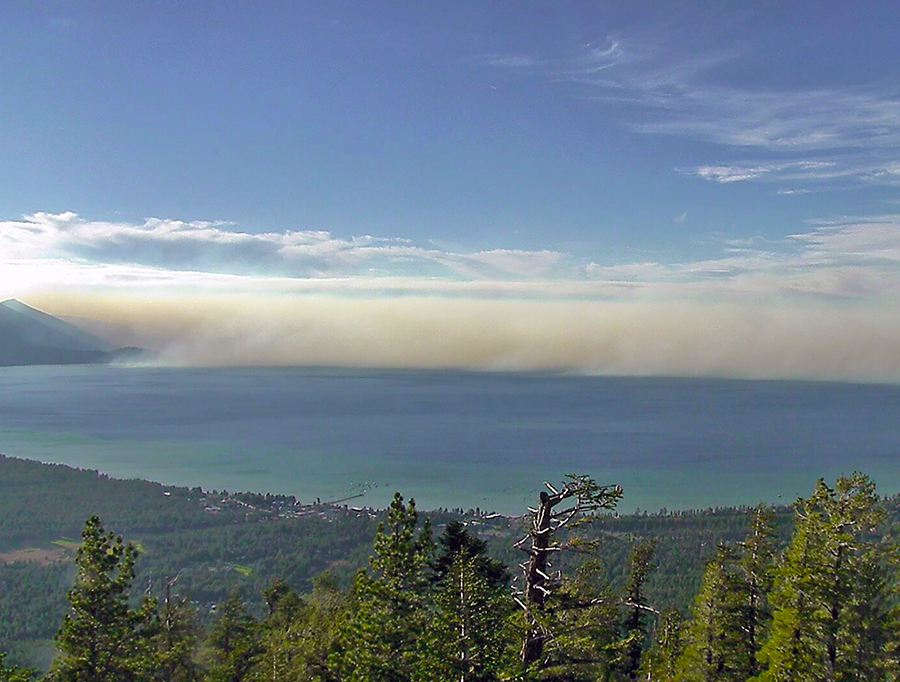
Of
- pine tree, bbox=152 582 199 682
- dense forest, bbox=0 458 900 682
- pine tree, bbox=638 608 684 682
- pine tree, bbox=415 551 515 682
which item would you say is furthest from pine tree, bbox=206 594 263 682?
pine tree, bbox=638 608 684 682

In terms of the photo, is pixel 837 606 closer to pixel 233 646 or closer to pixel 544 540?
pixel 544 540

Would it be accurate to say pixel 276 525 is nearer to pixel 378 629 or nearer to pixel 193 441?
pixel 378 629

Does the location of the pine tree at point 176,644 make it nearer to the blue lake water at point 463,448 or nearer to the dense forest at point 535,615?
the dense forest at point 535,615

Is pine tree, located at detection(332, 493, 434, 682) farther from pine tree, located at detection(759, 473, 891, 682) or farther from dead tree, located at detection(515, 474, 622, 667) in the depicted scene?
pine tree, located at detection(759, 473, 891, 682)

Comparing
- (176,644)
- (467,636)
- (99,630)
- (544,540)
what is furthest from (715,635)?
(176,644)

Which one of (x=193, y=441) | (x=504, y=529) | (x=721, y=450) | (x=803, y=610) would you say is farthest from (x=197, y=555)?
(x=721, y=450)

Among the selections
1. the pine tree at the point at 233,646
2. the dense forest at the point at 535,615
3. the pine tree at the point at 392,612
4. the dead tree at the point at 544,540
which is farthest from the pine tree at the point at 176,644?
the dead tree at the point at 544,540
